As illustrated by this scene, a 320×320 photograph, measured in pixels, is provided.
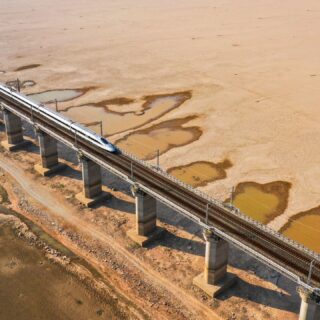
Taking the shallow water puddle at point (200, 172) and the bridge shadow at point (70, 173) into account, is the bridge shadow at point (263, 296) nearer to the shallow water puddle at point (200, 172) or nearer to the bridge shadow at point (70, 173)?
the shallow water puddle at point (200, 172)

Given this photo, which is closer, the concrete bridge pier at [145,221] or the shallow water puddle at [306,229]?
the concrete bridge pier at [145,221]

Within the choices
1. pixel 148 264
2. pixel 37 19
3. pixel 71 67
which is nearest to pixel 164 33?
pixel 71 67

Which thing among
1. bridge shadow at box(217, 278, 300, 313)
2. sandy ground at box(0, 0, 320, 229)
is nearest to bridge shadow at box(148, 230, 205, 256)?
bridge shadow at box(217, 278, 300, 313)

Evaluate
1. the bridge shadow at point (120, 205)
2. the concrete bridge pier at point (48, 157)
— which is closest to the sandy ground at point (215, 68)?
the bridge shadow at point (120, 205)

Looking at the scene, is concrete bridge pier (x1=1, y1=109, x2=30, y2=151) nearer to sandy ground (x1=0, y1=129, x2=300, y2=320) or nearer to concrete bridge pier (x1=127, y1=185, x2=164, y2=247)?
sandy ground (x1=0, y1=129, x2=300, y2=320)

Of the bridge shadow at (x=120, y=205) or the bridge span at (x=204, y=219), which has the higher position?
the bridge span at (x=204, y=219)

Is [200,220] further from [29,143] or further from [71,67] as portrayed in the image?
[71,67]

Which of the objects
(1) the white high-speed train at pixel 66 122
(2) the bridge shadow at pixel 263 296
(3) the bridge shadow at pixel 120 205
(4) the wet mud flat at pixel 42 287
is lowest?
(4) the wet mud flat at pixel 42 287
